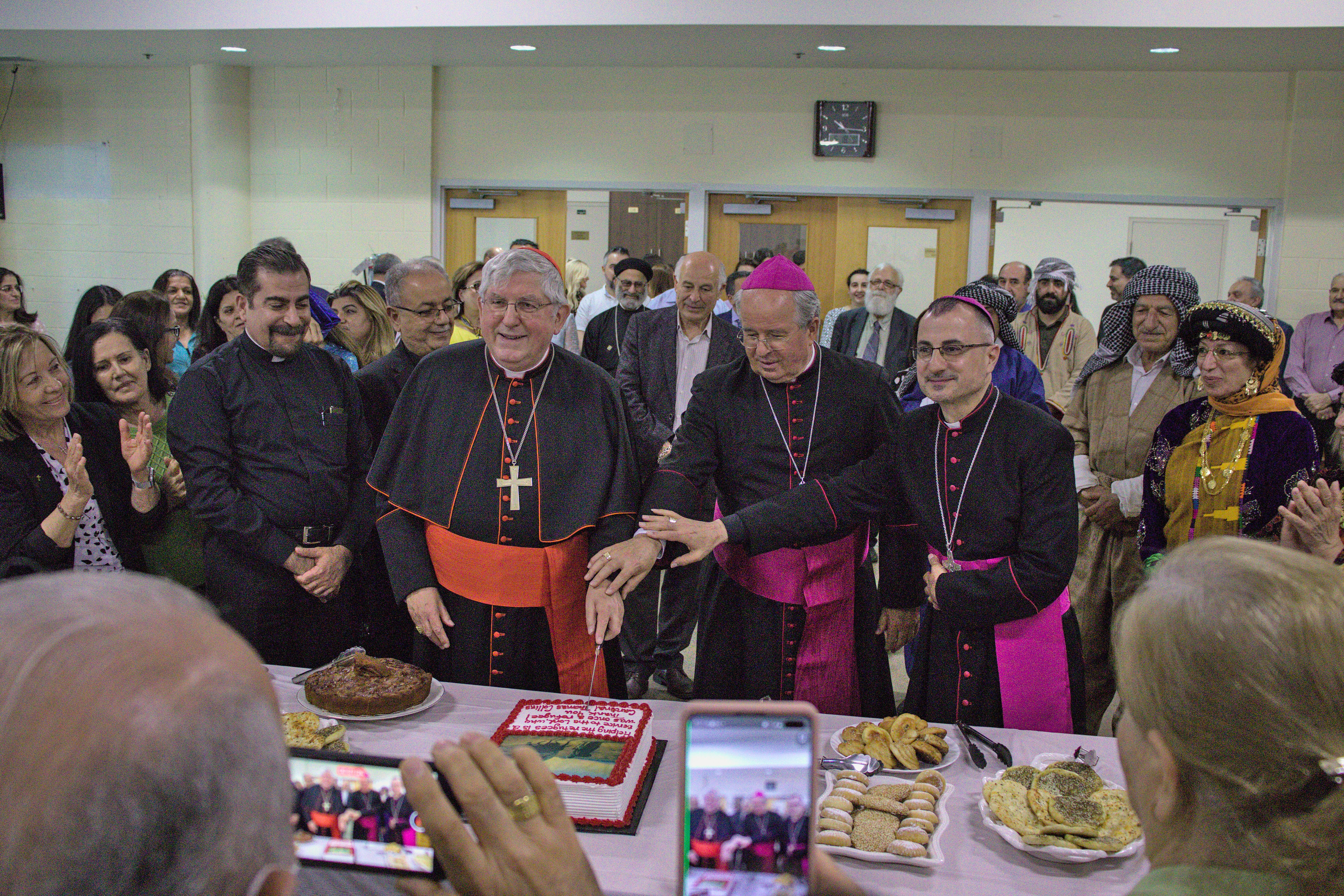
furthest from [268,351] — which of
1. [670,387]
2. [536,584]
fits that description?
[670,387]

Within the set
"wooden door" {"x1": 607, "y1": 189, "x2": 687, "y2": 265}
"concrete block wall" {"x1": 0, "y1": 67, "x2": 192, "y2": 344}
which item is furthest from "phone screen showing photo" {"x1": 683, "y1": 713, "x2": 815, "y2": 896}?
"concrete block wall" {"x1": 0, "y1": 67, "x2": 192, "y2": 344}

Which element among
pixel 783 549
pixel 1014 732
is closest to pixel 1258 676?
pixel 1014 732

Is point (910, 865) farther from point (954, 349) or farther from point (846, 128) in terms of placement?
point (846, 128)

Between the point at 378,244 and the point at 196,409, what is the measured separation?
18.8 ft

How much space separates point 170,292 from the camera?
5484 millimetres

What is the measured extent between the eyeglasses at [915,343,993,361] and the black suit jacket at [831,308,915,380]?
3731 millimetres

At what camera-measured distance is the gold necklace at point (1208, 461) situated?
2748mm

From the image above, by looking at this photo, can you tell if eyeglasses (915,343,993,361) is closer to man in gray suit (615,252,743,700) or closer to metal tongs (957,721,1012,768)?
metal tongs (957,721,1012,768)

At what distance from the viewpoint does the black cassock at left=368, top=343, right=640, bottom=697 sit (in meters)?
2.45

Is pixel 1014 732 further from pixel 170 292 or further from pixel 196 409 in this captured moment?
pixel 170 292

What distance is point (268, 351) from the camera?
275cm

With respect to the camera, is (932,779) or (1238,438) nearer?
(932,779)

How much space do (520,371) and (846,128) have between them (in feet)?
18.6

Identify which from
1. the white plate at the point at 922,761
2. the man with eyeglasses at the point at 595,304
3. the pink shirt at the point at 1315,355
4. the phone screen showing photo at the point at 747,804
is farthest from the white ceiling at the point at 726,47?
the phone screen showing photo at the point at 747,804
